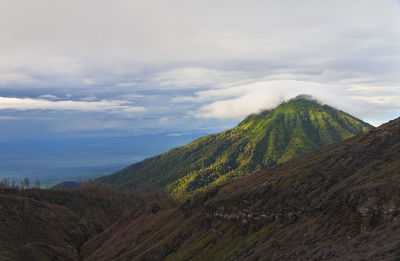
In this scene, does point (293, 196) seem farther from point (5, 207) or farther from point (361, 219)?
point (5, 207)

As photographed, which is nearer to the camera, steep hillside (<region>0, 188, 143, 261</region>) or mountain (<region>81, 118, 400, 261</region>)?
mountain (<region>81, 118, 400, 261</region>)

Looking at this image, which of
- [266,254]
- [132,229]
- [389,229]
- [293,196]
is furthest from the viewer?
[132,229]

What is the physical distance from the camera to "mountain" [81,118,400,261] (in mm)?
58469

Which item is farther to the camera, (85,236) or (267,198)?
(85,236)

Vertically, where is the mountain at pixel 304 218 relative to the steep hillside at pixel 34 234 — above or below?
above

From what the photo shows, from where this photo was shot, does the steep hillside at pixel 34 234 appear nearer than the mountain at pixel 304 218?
No

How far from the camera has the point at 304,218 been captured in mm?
80125

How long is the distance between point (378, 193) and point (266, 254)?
97.7ft

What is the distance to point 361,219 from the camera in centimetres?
6391

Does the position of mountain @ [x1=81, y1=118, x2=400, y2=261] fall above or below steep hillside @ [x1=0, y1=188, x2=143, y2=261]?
above

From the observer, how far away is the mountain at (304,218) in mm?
58469

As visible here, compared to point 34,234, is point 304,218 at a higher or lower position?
higher

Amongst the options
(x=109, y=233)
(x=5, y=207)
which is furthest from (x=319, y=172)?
(x=5, y=207)

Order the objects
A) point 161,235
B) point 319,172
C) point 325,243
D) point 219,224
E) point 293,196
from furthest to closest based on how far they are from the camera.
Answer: point 161,235, point 219,224, point 319,172, point 293,196, point 325,243
